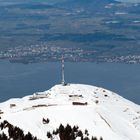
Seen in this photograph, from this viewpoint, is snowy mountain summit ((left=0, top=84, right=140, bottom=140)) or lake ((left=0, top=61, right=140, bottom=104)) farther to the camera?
lake ((left=0, top=61, right=140, bottom=104))

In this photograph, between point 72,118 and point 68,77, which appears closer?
point 72,118

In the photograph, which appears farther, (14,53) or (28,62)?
(14,53)

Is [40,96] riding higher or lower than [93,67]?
higher

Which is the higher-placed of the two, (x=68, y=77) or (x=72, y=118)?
(x=72, y=118)

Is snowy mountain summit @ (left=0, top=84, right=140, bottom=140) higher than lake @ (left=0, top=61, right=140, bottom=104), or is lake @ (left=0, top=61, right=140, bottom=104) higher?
snowy mountain summit @ (left=0, top=84, right=140, bottom=140)

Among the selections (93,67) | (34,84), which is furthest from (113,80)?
(93,67)

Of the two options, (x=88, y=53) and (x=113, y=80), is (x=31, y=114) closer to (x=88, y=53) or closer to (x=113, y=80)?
(x=113, y=80)
